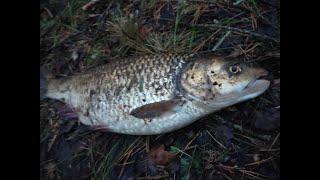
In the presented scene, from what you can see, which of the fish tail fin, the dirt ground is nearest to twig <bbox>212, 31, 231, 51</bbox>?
the dirt ground

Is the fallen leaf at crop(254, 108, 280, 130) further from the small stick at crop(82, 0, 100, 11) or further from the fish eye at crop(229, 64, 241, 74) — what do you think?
the small stick at crop(82, 0, 100, 11)

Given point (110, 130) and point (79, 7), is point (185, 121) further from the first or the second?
point (79, 7)

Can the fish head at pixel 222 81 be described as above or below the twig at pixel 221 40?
below

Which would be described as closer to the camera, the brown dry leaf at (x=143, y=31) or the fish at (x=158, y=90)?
the fish at (x=158, y=90)

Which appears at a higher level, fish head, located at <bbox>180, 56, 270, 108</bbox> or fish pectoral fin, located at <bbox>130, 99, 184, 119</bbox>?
fish head, located at <bbox>180, 56, 270, 108</bbox>

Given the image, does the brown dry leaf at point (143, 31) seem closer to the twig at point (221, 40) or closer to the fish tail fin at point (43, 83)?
the twig at point (221, 40)

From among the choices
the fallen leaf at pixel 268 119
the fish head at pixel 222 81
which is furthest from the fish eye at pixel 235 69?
the fallen leaf at pixel 268 119

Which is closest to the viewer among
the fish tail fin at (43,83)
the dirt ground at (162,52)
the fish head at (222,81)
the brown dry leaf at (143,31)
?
the fish head at (222,81)

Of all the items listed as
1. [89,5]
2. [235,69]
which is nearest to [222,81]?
[235,69]
